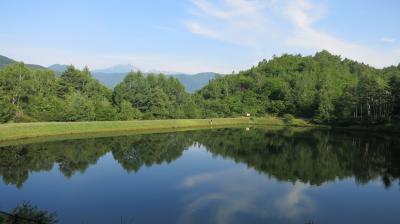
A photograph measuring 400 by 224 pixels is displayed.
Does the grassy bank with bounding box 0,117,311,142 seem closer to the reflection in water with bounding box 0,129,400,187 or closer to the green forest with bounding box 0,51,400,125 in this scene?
the green forest with bounding box 0,51,400,125

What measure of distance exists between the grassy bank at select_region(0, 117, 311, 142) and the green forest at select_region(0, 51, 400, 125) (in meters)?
6.15

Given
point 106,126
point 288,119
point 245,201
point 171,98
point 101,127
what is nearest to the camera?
point 245,201

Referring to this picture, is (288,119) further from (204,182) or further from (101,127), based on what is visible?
(204,182)

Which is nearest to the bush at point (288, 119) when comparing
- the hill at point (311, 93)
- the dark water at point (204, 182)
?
the hill at point (311, 93)

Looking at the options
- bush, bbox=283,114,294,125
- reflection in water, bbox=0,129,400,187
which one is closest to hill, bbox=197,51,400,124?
bush, bbox=283,114,294,125

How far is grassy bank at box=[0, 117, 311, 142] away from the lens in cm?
5781

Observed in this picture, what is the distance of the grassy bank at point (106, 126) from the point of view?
57.8m

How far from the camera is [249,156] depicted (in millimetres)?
46750

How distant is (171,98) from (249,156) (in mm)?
66644

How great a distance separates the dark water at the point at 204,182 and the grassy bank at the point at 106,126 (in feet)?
28.0

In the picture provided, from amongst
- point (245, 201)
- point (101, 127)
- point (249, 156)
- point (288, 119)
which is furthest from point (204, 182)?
point (288, 119)

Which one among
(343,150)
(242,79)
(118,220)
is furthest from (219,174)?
(242,79)

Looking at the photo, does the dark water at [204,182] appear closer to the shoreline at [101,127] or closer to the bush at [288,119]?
the shoreline at [101,127]

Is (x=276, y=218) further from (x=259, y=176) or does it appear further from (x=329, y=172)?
(x=329, y=172)
